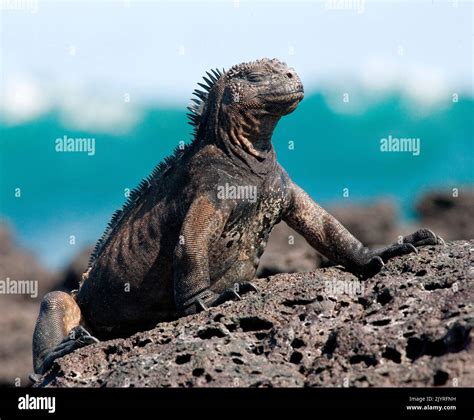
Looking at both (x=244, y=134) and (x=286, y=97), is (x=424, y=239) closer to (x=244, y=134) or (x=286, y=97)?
(x=286, y=97)

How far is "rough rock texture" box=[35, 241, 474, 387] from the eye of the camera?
6180mm

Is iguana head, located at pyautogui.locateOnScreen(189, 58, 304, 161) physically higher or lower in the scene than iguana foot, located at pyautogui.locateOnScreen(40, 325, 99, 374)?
higher

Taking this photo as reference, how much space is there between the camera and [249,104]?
848cm

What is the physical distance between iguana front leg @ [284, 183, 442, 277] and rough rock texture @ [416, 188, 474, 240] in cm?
913

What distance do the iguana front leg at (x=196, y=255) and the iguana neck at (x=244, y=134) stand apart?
0.52 metres

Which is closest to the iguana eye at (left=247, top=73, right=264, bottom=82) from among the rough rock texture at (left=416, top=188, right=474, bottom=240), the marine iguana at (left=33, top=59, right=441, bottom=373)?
the marine iguana at (left=33, top=59, right=441, bottom=373)

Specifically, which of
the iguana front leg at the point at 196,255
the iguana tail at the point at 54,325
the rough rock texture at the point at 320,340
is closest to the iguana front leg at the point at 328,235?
the rough rock texture at the point at 320,340

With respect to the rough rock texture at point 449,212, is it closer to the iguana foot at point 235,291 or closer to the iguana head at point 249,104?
the iguana head at point 249,104

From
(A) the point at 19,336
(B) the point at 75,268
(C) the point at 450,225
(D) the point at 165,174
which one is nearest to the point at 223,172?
(D) the point at 165,174

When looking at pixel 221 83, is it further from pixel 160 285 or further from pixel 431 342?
pixel 431 342

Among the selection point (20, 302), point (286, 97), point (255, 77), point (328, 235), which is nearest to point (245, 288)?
point (328, 235)

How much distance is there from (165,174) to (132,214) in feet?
1.54

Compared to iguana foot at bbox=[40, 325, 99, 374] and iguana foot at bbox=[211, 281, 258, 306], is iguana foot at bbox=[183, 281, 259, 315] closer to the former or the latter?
iguana foot at bbox=[211, 281, 258, 306]

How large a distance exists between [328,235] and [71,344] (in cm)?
234
